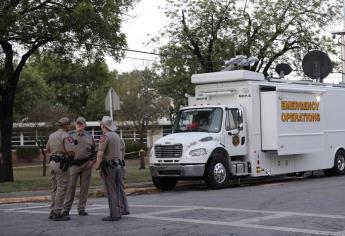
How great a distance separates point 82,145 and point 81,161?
1.03ft

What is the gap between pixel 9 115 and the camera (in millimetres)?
21078

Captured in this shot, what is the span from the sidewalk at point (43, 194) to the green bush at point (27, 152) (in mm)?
32497

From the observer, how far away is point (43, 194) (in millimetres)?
17062

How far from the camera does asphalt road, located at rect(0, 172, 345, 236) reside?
982cm

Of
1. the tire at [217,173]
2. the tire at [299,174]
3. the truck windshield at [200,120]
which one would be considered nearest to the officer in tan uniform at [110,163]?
the tire at [217,173]

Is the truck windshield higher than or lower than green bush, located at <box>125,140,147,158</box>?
higher

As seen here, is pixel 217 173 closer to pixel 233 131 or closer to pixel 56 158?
pixel 233 131

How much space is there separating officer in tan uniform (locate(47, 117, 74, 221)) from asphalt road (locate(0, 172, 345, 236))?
40 cm

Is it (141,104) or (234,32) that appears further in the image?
(141,104)

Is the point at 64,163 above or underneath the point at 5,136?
underneath

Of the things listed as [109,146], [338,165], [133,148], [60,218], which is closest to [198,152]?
[109,146]

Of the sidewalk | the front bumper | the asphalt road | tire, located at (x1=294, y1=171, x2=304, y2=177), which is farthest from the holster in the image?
tire, located at (x1=294, y1=171, x2=304, y2=177)

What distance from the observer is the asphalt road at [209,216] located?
32.2 feet

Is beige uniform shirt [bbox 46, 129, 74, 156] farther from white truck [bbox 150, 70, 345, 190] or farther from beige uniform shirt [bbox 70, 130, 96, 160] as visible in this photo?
white truck [bbox 150, 70, 345, 190]
